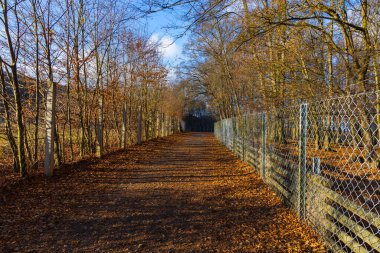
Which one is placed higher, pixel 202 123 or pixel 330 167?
pixel 202 123

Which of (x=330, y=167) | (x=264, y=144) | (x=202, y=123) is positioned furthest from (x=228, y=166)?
(x=202, y=123)

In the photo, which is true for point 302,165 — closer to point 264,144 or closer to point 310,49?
point 264,144

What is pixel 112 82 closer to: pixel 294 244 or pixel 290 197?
pixel 290 197

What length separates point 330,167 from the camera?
4.82 meters

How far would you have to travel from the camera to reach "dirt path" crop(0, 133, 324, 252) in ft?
11.9

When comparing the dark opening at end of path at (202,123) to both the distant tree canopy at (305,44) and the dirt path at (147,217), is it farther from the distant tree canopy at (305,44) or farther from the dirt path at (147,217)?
the dirt path at (147,217)

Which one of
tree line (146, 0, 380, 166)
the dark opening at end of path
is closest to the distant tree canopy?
tree line (146, 0, 380, 166)

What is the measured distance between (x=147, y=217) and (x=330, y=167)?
10.6 ft

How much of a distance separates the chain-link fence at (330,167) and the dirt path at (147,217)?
365 millimetres

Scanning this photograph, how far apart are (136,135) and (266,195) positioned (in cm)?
1479

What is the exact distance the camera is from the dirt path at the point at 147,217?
361 cm

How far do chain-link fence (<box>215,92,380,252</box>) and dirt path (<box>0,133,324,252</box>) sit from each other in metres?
0.37

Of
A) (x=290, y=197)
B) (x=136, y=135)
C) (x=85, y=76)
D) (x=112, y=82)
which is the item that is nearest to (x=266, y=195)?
(x=290, y=197)

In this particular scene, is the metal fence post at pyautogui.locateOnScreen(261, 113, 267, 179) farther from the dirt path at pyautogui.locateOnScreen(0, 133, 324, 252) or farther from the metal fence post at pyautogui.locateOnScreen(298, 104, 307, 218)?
the metal fence post at pyautogui.locateOnScreen(298, 104, 307, 218)
